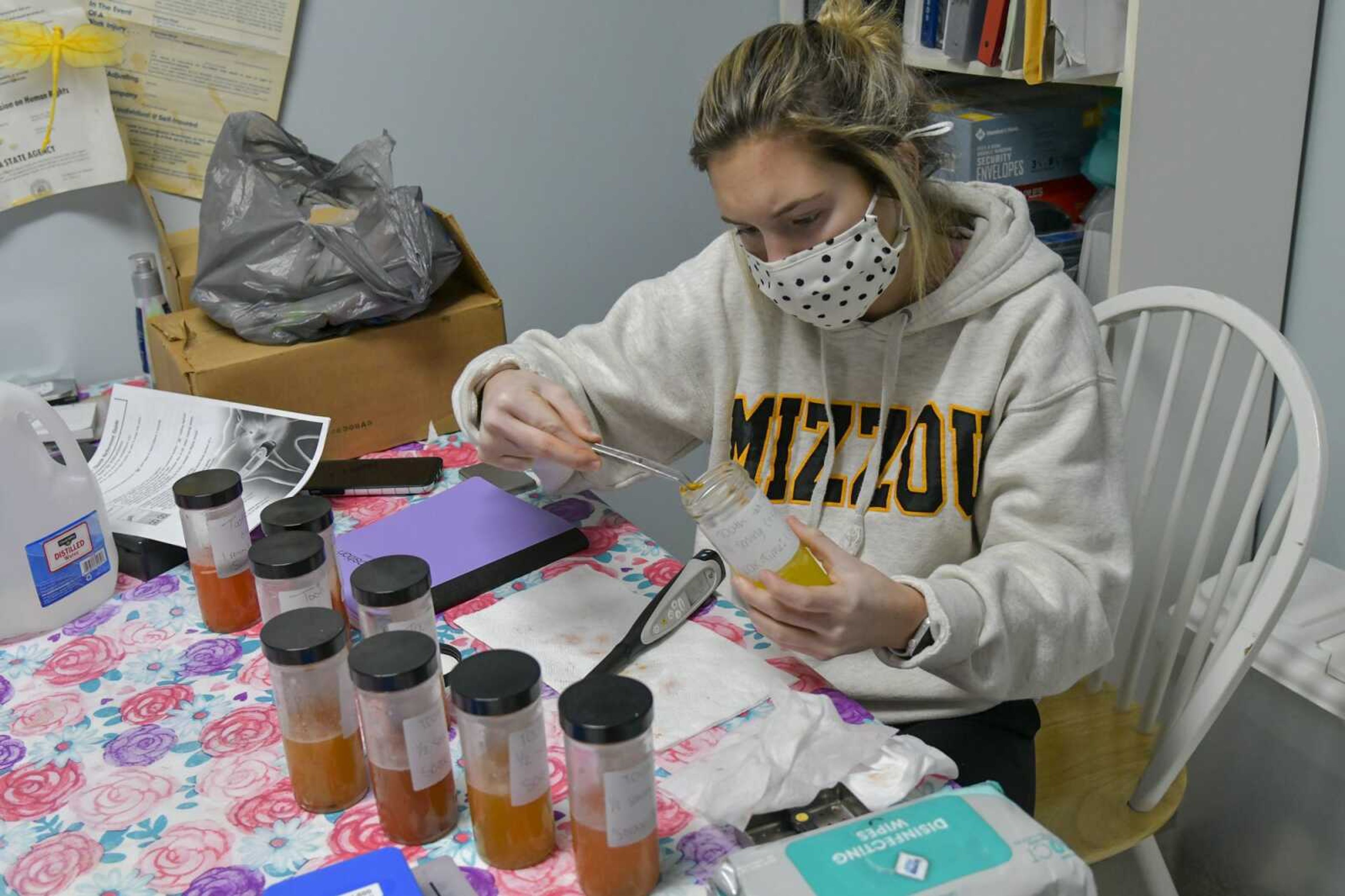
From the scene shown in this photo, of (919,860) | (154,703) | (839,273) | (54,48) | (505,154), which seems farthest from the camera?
(505,154)

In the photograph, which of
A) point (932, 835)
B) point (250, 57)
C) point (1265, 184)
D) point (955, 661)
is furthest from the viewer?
point (250, 57)

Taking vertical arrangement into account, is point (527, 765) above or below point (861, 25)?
below

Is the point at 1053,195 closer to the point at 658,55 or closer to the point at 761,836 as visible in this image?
the point at 658,55

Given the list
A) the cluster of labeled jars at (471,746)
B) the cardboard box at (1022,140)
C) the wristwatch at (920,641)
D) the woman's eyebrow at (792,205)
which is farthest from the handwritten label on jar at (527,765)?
the cardboard box at (1022,140)

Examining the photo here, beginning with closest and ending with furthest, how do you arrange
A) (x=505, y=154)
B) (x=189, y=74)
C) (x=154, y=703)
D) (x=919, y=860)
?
(x=919, y=860)
(x=154, y=703)
(x=189, y=74)
(x=505, y=154)

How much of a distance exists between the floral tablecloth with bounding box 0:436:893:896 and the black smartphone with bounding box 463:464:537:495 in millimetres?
164

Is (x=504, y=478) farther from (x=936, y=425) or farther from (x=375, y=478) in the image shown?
(x=936, y=425)

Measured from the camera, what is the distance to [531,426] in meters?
1.13

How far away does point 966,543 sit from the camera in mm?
1157

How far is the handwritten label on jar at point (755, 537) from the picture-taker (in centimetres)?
85

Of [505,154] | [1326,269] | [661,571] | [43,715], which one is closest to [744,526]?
[661,571]

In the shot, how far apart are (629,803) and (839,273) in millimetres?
566

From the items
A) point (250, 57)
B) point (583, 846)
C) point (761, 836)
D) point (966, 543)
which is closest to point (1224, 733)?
point (966, 543)

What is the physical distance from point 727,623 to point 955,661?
0.69ft
